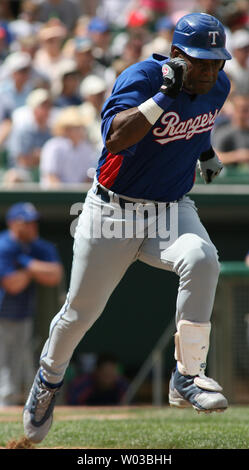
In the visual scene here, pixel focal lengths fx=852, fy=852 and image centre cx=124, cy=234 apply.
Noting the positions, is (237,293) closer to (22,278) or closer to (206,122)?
(22,278)

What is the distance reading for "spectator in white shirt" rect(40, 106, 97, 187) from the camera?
8.66m

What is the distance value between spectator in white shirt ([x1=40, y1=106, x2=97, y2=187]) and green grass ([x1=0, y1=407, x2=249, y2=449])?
3023 millimetres

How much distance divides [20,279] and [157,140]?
4.45 m

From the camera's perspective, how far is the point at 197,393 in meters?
3.88

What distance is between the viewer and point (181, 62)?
3.79 meters

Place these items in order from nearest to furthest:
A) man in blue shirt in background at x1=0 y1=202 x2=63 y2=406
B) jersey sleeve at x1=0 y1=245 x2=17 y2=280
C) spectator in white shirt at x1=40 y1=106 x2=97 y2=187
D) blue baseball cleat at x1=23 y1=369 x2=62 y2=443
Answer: blue baseball cleat at x1=23 y1=369 x2=62 y2=443 → man in blue shirt in background at x1=0 y1=202 x2=63 y2=406 → jersey sleeve at x1=0 y1=245 x2=17 y2=280 → spectator in white shirt at x1=40 y1=106 x2=97 y2=187

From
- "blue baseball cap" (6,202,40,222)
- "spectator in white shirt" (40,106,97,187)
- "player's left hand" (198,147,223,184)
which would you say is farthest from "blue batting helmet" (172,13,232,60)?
"spectator in white shirt" (40,106,97,187)

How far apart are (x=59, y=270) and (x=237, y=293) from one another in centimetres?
174

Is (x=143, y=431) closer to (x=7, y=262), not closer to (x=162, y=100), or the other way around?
(x=162, y=100)

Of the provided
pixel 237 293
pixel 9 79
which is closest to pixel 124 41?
pixel 9 79

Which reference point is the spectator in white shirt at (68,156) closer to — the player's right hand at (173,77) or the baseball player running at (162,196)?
the baseball player running at (162,196)

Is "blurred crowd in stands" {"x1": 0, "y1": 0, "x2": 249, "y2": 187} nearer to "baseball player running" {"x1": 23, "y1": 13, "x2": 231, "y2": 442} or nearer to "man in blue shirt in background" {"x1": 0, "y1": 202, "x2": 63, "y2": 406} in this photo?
"man in blue shirt in background" {"x1": 0, "y1": 202, "x2": 63, "y2": 406}

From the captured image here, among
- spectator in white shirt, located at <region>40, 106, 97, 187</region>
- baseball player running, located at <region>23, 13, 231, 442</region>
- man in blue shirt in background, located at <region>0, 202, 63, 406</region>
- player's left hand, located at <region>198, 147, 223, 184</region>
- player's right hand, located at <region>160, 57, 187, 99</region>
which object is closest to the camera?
player's right hand, located at <region>160, 57, 187, 99</region>

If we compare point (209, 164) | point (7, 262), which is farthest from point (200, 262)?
point (7, 262)
